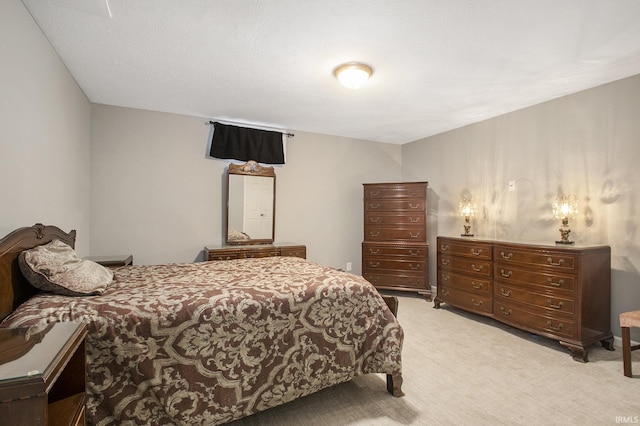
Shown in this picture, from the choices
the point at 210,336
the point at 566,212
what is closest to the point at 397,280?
the point at 566,212

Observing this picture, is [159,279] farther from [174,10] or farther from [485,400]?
[485,400]

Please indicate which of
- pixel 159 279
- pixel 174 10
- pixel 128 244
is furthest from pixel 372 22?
pixel 128 244

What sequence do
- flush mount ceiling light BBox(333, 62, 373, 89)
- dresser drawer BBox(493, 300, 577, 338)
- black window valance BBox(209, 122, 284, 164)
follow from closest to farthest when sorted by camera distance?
flush mount ceiling light BBox(333, 62, 373, 89) → dresser drawer BBox(493, 300, 577, 338) → black window valance BBox(209, 122, 284, 164)

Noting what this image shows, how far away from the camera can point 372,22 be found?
1985 millimetres

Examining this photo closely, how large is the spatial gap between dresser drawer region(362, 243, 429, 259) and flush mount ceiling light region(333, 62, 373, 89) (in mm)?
2605

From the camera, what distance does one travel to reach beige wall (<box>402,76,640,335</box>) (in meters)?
2.78

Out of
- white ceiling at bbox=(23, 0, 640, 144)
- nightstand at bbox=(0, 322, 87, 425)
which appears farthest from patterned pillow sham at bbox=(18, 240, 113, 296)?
white ceiling at bbox=(23, 0, 640, 144)

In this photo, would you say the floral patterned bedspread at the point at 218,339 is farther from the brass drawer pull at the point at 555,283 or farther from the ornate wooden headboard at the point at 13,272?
the brass drawer pull at the point at 555,283

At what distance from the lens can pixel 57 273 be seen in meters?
1.55

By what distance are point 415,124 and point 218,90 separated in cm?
272

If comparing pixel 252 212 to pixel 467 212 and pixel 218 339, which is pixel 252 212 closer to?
pixel 218 339

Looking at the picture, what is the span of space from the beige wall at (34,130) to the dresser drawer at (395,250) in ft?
12.0

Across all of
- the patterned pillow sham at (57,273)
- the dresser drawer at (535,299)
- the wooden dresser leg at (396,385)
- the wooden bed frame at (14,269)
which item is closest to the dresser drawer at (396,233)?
the dresser drawer at (535,299)

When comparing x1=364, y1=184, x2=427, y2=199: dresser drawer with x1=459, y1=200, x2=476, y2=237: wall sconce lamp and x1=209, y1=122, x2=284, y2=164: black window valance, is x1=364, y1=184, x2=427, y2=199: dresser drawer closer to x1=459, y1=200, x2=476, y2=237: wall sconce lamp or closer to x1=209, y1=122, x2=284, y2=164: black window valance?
x1=459, y1=200, x2=476, y2=237: wall sconce lamp
